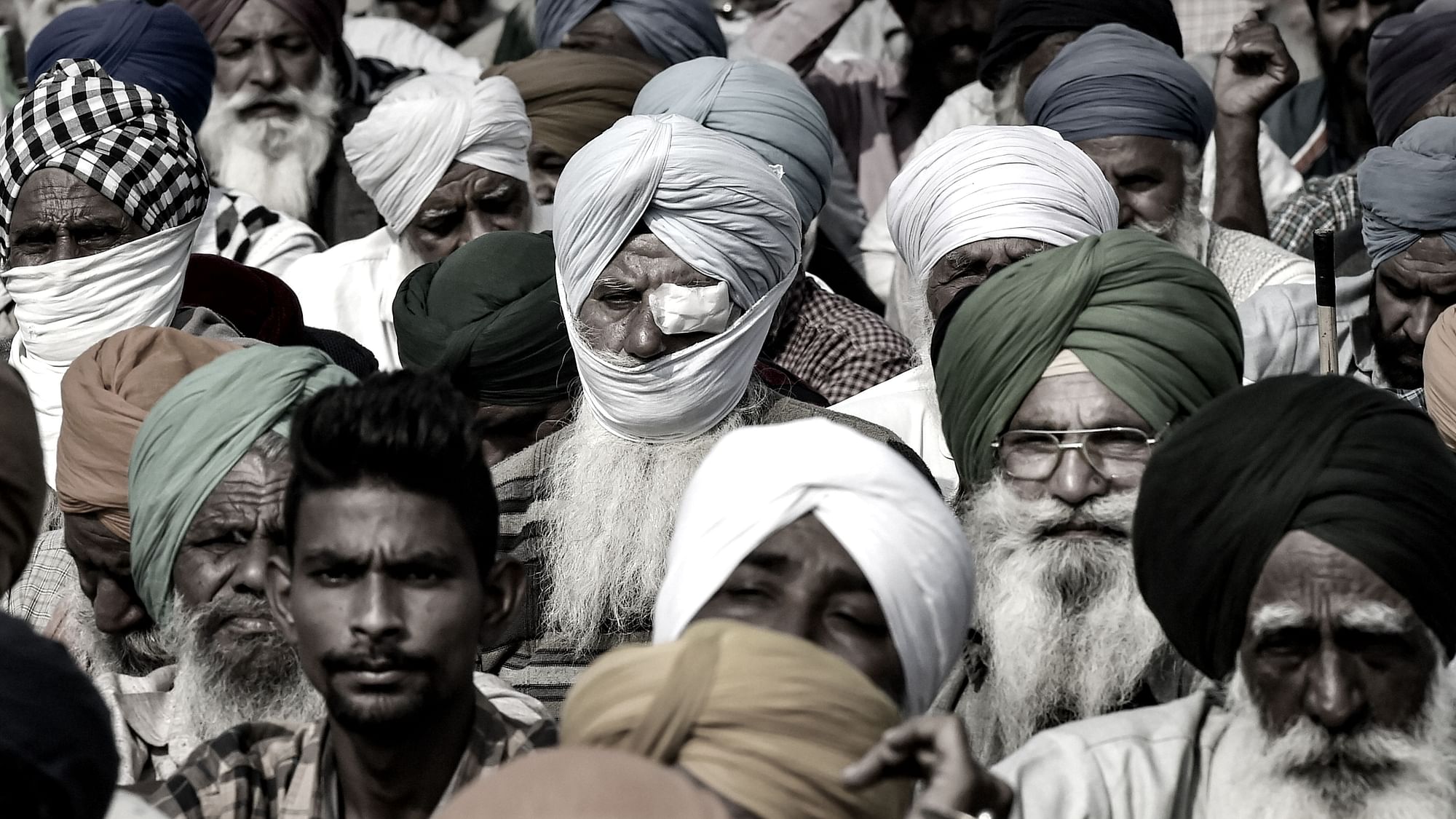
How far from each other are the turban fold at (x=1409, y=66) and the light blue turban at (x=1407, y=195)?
0.75 meters

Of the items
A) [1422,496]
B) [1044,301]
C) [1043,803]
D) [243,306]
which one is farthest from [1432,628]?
[243,306]

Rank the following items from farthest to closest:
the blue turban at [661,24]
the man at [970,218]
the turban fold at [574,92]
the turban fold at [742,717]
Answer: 1. the blue turban at [661,24]
2. the turban fold at [574,92]
3. the man at [970,218]
4. the turban fold at [742,717]

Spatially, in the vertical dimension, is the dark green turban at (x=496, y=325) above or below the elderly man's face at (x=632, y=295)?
below

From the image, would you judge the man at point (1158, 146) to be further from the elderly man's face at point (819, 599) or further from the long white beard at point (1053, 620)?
the elderly man's face at point (819, 599)

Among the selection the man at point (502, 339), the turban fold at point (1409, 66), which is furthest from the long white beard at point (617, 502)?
the turban fold at point (1409, 66)

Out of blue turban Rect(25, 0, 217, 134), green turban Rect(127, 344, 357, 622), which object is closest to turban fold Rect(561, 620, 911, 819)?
green turban Rect(127, 344, 357, 622)

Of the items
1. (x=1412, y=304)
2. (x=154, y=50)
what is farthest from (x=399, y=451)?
(x=154, y=50)

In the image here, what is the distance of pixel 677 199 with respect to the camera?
584cm

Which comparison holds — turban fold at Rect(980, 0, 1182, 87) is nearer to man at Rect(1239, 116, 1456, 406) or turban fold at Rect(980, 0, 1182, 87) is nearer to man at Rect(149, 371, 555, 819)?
man at Rect(1239, 116, 1456, 406)

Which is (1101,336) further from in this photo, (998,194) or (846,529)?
(846,529)

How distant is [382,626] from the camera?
12.8 feet

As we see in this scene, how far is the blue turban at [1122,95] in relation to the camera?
693cm

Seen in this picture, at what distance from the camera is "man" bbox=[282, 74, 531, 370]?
7234mm

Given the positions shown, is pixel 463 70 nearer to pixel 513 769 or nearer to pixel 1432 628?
pixel 1432 628
